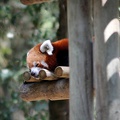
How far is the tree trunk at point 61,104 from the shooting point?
20.3 ft

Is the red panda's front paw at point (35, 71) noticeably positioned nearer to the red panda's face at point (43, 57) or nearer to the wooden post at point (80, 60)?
the red panda's face at point (43, 57)

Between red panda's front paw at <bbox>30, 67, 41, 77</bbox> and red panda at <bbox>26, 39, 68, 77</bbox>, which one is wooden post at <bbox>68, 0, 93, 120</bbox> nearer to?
red panda's front paw at <bbox>30, 67, 41, 77</bbox>

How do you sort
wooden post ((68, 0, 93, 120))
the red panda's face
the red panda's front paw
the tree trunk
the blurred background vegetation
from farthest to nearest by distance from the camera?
the blurred background vegetation < the tree trunk < the red panda's face < the red panda's front paw < wooden post ((68, 0, 93, 120))

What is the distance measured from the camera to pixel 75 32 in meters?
3.34

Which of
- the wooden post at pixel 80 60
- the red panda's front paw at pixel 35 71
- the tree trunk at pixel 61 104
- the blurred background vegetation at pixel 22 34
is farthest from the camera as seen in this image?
the blurred background vegetation at pixel 22 34

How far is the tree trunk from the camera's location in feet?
20.3

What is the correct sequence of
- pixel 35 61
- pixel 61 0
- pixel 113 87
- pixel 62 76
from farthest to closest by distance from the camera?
pixel 61 0 → pixel 35 61 → pixel 62 76 → pixel 113 87

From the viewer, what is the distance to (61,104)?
20.5ft

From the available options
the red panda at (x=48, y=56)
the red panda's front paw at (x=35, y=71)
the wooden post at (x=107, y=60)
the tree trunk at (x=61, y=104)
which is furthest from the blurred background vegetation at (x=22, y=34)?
the wooden post at (x=107, y=60)

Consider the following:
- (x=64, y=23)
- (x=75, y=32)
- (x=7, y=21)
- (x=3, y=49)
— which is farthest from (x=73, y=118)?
(x=3, y=49)

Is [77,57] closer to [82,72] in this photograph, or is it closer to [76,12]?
[82,72]

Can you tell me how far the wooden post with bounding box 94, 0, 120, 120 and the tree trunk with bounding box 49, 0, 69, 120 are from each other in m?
3.08

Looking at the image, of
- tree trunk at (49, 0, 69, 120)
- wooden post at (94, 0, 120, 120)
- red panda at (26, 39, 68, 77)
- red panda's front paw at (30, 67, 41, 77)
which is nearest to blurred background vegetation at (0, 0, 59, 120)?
tree trunk at (49, 0, 69, 120)

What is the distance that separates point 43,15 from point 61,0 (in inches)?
88.4
